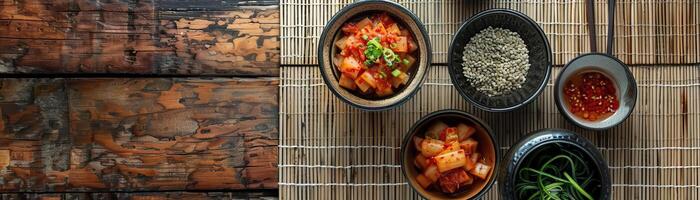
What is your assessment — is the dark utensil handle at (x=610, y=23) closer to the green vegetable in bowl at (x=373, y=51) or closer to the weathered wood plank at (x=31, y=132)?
the green vegetable in bowl at (x=373, y=51)

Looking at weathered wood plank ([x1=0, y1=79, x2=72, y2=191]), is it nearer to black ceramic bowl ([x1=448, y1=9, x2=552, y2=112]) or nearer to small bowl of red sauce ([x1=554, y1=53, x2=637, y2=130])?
black ceramic bowl ([x1=448, y1=9, x2=552, y2=112])

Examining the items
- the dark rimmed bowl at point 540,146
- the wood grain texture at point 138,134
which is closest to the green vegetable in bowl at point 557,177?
the dark rimmed bowl at point 540,146

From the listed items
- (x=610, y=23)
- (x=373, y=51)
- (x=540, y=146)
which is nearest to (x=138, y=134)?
(x=373, y=51)

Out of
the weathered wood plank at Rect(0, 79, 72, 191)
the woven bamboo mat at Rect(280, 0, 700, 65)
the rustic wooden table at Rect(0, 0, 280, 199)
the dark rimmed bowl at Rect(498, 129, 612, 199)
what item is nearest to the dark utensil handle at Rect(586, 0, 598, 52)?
the woven bamboo mat at Rect(280, 0, 700, 65)

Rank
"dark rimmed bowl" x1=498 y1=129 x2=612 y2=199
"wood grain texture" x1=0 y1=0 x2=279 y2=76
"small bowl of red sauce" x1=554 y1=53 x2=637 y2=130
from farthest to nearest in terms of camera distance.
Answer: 1. "wood grain texture" x1=0 y1=0 x2=279 y2=76
2. "small bowl of red sauce" x1=554 y1=53 x2=637 y2=130
3. "dark rimmed bowl" x1=498 y1=129 x2=612 y2=199

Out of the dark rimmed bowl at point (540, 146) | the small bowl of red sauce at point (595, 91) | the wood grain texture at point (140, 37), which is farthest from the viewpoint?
the wood grain texture at point (140, 37)

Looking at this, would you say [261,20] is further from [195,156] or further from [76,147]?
[76,147]
